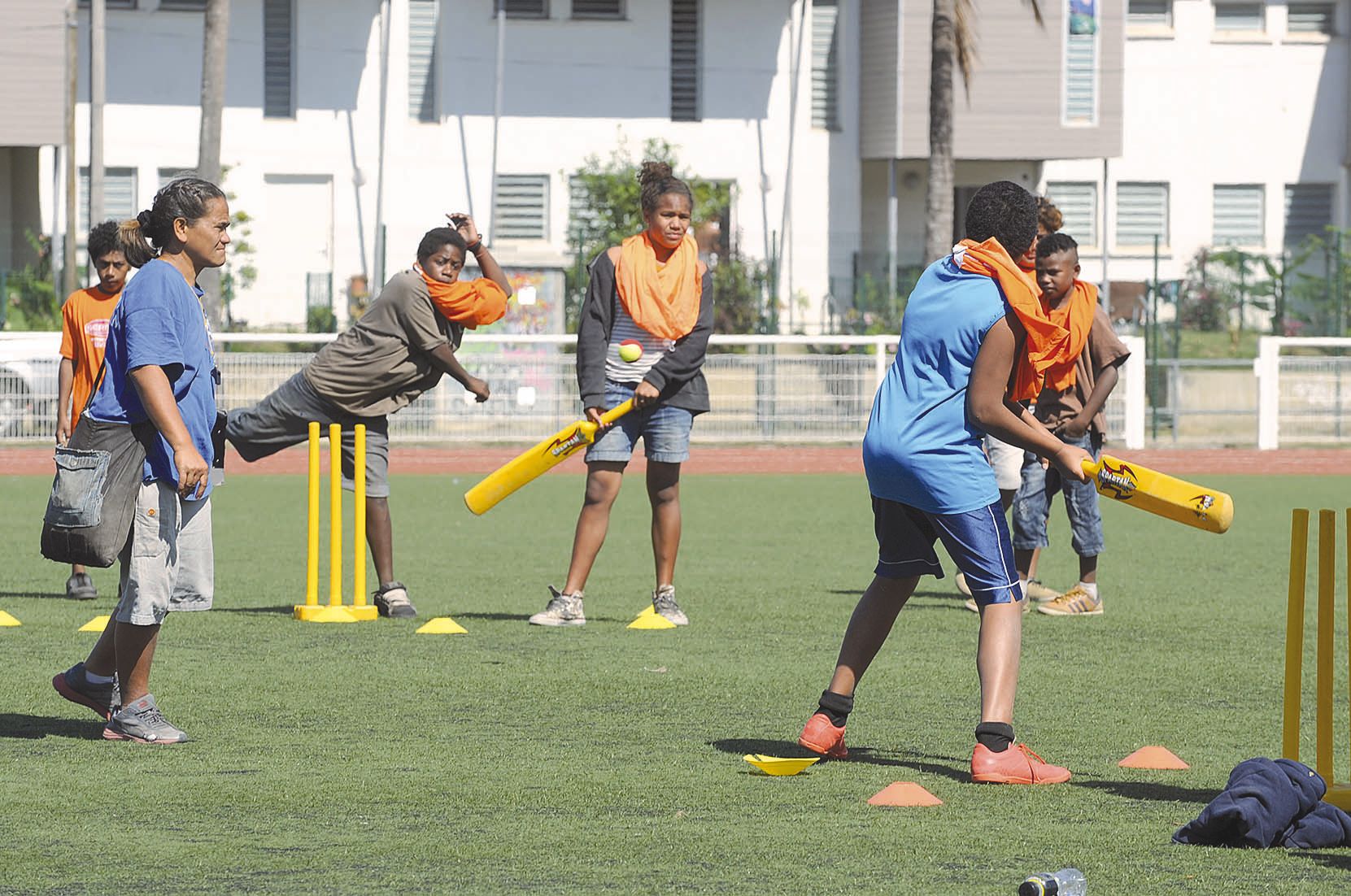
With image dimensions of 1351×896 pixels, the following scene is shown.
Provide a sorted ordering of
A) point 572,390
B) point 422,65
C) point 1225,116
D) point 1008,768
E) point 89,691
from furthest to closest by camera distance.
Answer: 1. point 1225,116
2. point 422,65
3. point 572,390
4. point 89,691
5. point 1008,768

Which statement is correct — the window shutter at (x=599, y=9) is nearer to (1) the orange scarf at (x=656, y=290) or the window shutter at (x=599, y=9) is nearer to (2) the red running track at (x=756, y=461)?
(2) the red running track at (x=756, y=461)

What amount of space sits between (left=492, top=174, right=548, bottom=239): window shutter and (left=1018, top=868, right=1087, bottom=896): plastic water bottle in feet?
106

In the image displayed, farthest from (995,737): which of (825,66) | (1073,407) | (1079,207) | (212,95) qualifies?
(1079,207)

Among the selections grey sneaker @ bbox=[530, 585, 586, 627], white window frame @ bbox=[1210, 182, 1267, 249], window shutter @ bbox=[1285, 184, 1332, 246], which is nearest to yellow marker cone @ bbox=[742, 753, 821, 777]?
grey sneaker @ bbox=[530, 585, 586, 627]

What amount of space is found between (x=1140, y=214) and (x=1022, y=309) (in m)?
35.4

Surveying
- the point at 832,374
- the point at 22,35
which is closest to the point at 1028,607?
the point at 832,374

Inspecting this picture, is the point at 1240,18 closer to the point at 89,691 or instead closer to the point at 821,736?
the point at 821,736

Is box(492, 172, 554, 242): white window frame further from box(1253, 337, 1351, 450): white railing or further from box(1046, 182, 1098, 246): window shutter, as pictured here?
box(1253, 337, 1351, 450): white railing

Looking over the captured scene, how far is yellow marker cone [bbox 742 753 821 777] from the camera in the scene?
6.47 metres

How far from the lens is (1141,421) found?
25.8m

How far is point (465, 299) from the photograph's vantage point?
1045 centimetres

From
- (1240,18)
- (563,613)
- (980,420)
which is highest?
(1240,18)

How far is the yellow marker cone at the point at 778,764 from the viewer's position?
6.47 m

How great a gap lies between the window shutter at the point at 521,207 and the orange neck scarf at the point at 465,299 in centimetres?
2628
